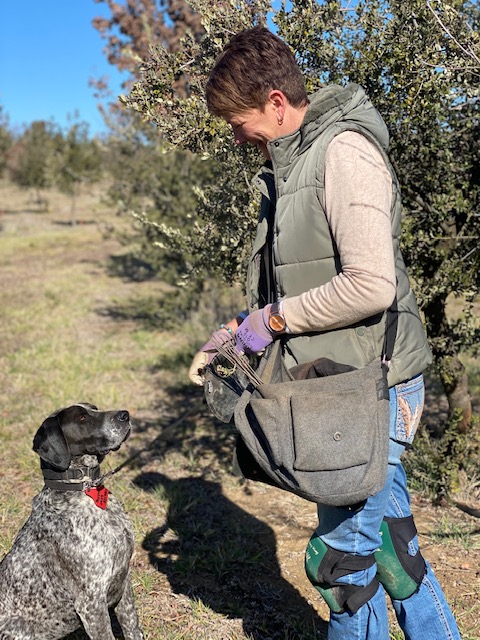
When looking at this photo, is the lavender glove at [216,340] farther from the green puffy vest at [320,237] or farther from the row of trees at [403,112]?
the row of trees at [403,112]

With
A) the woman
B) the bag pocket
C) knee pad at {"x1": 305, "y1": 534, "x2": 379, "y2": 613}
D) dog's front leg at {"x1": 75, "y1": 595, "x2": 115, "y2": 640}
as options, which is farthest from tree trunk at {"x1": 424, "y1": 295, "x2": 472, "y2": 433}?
dog's front leg at {"x1": 75, "y1": 595, "x2": 115, "y2": 640}

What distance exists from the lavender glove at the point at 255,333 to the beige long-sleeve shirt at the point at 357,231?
20cm

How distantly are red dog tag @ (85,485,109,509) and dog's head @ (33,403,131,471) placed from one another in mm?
162

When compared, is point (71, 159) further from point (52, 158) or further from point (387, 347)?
point (387, 347)

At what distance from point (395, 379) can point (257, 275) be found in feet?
2.15

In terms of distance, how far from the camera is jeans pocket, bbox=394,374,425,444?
2.12 meters

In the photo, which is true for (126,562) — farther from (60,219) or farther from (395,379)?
(60,219)

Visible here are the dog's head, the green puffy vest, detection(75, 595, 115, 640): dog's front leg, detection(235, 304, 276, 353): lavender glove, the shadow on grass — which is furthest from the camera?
the shadow on grass

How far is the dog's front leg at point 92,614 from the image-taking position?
2.77 m

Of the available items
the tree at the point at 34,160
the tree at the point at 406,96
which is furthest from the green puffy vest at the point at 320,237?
the tree at the point at 34,160

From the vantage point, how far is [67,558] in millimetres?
2777

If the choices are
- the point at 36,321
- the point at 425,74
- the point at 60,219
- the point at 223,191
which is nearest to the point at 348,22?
the point at 425,74

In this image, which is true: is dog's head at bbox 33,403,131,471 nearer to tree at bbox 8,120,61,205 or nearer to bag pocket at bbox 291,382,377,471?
bag pocket at bbox 291,382,377,471

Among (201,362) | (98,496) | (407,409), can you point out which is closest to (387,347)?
(407,409)
